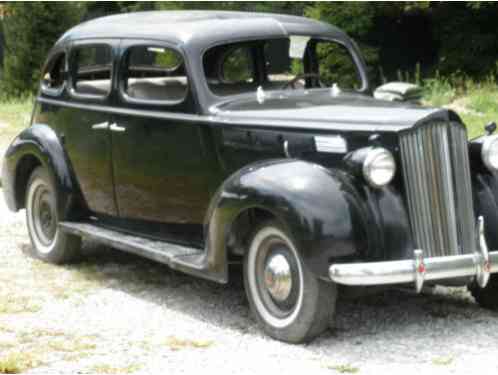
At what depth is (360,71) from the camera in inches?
296

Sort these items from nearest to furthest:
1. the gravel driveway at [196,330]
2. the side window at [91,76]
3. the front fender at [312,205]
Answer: the gravel driveway at [196,330], the front fender at [312,205], the side window at [91,76]

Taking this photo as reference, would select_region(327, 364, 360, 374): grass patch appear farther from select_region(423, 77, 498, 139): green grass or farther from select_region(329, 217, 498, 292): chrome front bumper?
select_region(423, 77, 498, 139): green grass

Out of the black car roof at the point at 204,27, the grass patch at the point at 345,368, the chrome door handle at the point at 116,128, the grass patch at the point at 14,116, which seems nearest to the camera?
the grass patch at the point at 345,368

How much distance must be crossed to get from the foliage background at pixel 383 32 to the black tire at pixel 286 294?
11.0 m

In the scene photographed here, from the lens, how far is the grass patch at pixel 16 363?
5.21 m

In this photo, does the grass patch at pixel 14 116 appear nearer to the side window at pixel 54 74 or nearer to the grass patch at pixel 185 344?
the side window at pixel 54 74

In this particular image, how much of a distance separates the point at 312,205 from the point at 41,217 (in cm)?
Result: 317

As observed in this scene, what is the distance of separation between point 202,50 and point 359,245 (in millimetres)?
1910

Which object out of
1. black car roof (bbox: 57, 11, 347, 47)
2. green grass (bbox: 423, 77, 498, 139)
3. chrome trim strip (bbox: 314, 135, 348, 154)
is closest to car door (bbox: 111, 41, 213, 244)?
black car roof (bbox: 57, 11, 347, 47)

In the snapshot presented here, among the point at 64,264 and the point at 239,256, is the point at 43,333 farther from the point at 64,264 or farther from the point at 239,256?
the point at 64,264

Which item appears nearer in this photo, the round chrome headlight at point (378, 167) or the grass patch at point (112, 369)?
the grass patch at point (112, 369)

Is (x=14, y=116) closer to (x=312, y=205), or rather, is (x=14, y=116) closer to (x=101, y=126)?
(x=101, y=126)

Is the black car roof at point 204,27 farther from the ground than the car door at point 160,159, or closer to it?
farther from the ground

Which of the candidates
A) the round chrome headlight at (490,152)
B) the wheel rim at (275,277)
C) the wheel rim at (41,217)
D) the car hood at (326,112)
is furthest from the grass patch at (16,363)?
the round chrome headlight at (490,152)
